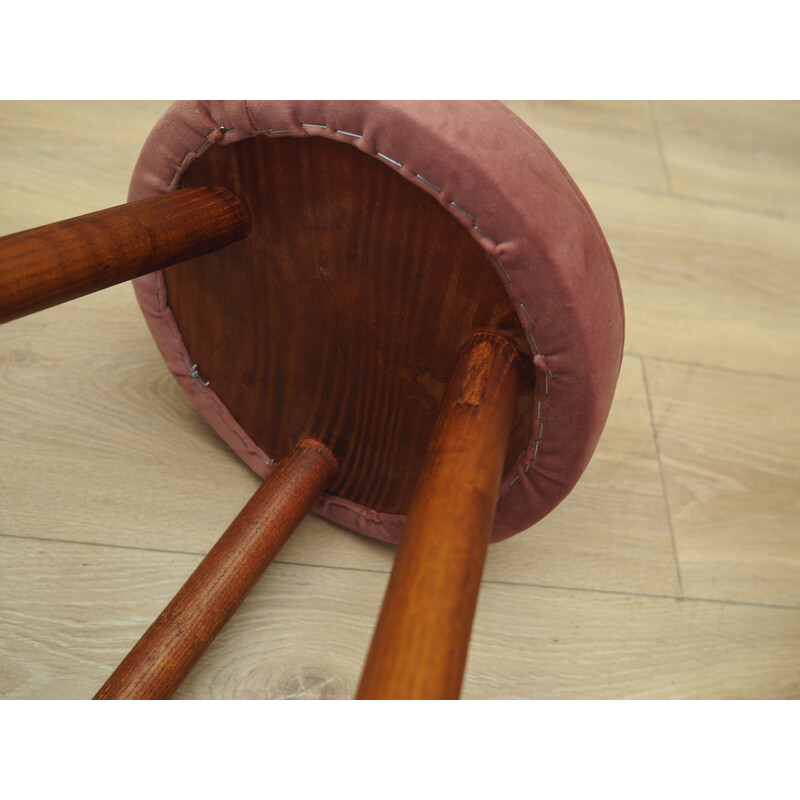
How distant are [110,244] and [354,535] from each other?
281 mm

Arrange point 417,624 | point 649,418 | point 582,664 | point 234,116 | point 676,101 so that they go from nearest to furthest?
point 417,624 < point 234,116 < point 582,664 < point 649,418 < point 676,101

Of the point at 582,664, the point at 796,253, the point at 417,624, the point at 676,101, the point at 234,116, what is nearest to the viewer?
the point at 417,624

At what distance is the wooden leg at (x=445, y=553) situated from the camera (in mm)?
243

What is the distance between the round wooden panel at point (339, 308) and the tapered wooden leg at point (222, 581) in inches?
1.1

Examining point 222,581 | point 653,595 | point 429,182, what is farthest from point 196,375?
point 653,595

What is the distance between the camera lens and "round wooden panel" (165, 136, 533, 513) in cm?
36

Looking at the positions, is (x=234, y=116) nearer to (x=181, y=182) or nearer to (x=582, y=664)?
(x=181, y=182)

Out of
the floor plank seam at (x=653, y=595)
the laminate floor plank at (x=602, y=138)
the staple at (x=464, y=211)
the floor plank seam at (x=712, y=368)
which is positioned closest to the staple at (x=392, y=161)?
the staple at (x=464, y=211)

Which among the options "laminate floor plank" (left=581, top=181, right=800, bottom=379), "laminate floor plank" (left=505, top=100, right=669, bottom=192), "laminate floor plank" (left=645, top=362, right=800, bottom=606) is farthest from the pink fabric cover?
"laminate floor plank" (left=505, top=100, right=669, bottom=192)

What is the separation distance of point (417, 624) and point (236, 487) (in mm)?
334

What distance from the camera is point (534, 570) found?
0.56 metres

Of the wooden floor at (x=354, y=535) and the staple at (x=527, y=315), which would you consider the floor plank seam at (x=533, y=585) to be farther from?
the staple at (x=527, y=315)

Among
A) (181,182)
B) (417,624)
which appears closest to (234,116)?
(181,182)

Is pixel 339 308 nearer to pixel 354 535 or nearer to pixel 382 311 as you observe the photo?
pixel 382 311
